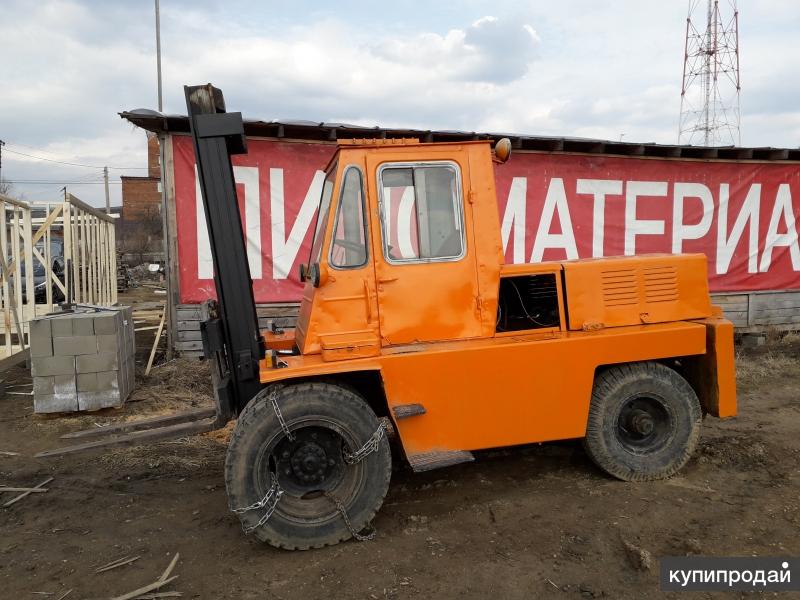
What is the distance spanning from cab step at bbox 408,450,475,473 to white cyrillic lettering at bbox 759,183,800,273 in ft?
31.4

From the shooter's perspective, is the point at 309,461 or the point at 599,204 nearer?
the point at 309,461

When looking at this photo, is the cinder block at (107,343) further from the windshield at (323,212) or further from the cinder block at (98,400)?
the windshield at (323,212)

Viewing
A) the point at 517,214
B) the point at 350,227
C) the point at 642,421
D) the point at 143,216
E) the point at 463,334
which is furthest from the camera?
the point at 143,216

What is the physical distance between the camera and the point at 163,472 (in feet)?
16.4

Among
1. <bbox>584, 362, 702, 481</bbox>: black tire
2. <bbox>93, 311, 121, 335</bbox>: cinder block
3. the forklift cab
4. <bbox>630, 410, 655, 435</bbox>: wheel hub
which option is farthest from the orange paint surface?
<bbox>93, 311, 121, 335</bbox>: cinder block

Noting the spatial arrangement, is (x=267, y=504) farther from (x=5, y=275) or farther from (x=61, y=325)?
(x=5, y=275)

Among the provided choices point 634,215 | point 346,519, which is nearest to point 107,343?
point 346,519

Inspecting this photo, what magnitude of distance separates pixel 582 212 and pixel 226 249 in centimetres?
759

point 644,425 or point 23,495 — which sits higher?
point 644,425

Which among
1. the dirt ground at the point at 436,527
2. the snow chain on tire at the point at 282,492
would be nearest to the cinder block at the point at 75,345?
the dirt ground at the point at 436,527

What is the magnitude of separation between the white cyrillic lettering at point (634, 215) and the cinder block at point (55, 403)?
916 cm

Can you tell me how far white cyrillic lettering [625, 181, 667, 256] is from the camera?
10047mm

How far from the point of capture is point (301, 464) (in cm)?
370

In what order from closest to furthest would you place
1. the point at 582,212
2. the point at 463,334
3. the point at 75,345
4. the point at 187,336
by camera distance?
the point at 463,334, the point at 75,345, the point at 187,336, the point at 582,212
